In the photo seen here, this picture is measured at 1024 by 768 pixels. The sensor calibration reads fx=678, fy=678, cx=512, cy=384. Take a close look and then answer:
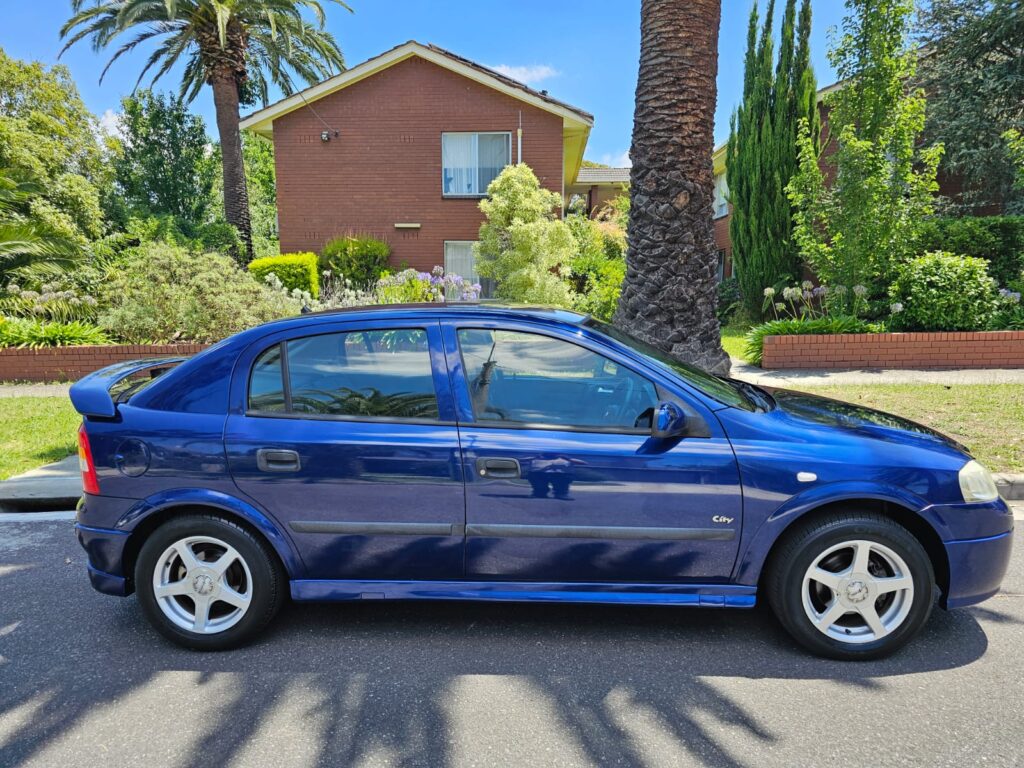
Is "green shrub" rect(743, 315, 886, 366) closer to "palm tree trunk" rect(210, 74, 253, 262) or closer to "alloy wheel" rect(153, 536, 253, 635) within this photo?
"alloy wheel" rect(153, 536, 253, 635)

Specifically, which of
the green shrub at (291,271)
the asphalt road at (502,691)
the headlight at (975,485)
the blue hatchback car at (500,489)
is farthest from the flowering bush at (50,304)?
the headlight at (975,485)

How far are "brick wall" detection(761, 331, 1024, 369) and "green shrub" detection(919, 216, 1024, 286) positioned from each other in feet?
9.23

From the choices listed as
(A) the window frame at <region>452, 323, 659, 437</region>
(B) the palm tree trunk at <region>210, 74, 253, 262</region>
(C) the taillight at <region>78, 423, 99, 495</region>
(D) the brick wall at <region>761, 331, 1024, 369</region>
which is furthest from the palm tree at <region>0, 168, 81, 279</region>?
(D) the brick wall at <region>761, 331, 1024, 369</region>

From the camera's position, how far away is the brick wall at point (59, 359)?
993cm

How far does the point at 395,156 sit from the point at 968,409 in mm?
13687

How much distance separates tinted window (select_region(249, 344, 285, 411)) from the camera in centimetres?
318

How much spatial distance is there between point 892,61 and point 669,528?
9.47 m

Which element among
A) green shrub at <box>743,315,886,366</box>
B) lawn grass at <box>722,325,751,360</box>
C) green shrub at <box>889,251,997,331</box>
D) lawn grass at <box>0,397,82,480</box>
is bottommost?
lawn grass at <box>0,397,82,480</box>

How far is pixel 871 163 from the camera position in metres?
9.59

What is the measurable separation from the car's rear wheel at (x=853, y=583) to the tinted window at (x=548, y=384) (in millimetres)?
886

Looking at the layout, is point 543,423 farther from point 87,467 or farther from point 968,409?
point 968,409

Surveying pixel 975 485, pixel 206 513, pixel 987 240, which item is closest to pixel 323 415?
pixel 206 513

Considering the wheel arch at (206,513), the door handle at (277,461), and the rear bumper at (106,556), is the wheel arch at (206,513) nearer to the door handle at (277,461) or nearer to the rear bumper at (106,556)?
the rear bumper at (106,556)

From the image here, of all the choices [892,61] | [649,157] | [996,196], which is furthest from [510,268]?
[996,196]
